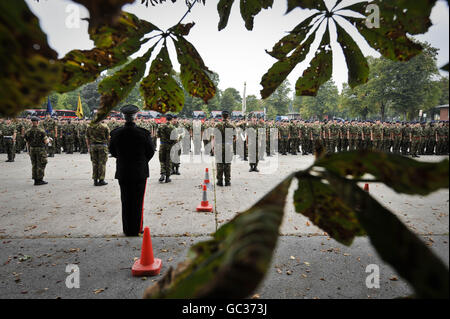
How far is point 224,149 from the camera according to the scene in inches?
321

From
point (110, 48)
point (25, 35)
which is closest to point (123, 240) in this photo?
point (110, 48)

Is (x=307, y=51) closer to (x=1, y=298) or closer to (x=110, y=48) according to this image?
(x=110, y=48)

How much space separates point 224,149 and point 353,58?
24.0 ft

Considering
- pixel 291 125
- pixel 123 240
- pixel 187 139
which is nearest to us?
pixel 123 240

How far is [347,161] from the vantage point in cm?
39

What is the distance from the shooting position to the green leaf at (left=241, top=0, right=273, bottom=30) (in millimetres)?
1081

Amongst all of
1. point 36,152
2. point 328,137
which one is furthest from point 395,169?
point 328,137

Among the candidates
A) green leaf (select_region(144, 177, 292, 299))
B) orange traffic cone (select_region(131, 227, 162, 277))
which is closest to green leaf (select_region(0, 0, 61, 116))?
green leaf (select_region(144, 177, 292, 299))

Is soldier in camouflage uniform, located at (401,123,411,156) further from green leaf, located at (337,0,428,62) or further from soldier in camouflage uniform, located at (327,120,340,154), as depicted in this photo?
green leaf, located at (337,0,428,62)

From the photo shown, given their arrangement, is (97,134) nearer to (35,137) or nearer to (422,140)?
(35,137)

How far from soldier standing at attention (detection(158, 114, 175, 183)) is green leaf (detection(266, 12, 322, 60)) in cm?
734

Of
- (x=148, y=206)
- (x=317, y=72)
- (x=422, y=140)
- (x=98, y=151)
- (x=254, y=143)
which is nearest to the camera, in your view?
(x=317, y=72)

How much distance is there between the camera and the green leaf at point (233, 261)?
260 mm
